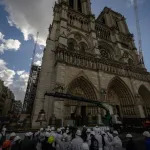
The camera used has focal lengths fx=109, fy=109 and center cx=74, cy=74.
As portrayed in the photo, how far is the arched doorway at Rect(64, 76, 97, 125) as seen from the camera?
11883 mm

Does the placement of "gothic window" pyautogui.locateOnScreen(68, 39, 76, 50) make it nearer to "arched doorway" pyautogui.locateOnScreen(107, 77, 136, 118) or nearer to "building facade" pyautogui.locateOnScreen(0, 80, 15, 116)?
"arched doorway" pyautogui.locateOnScreen(107, 77, 136, 118)

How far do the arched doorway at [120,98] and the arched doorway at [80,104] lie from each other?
356cm

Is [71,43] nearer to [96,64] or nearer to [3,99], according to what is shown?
[96,64]

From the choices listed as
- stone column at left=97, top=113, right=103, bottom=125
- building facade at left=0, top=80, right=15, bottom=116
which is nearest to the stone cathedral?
stone column at left=97, top=113, right=103, bottom=125

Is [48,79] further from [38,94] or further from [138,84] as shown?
[138,84]

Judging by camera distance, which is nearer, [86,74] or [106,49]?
[86,74]

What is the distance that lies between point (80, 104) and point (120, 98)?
7.34m

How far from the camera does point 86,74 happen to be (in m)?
14.0

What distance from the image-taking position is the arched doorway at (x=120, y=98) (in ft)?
51.0

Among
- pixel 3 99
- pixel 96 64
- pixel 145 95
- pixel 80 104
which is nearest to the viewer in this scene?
pixel 80 104

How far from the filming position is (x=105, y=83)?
14.6m

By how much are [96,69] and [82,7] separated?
18.9m

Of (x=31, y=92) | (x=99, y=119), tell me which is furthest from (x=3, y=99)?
(x=99, y=119)

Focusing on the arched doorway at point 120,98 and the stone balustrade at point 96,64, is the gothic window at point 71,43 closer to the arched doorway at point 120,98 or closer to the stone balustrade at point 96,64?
the stone balustrade at point 96,64
